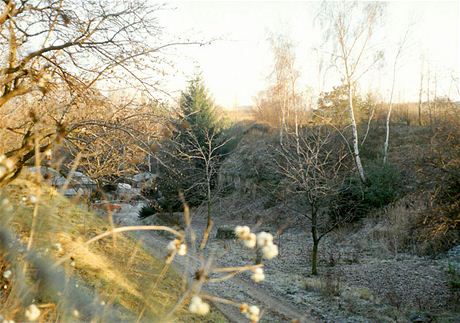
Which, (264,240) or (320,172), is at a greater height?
(264,240)

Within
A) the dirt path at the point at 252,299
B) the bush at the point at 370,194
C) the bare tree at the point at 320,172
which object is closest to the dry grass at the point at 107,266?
the dirt path at the point at 252,299

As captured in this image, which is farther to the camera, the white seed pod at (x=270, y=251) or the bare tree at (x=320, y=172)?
the bare tree at (x=320, y=172)

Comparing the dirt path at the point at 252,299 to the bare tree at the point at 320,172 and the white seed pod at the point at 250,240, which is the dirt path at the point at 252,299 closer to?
the bare tree at the point at 320,172

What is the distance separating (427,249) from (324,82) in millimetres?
12648

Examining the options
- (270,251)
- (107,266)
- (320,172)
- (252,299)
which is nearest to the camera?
(270,251)

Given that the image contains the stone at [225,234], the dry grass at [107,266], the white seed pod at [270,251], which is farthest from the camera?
the stone at [225,234]

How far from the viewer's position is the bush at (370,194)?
16.0 meters

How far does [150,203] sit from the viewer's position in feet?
16.2

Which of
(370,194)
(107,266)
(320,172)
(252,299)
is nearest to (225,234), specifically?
(320,172)

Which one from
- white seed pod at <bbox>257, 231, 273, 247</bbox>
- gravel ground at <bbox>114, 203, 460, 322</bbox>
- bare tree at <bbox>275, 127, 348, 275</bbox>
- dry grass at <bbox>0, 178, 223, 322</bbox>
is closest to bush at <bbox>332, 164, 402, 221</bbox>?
bare tree at <bbox>275, 127, 348, 275</bbox>

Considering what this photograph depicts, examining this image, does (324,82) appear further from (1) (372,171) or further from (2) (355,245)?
(2) (355,245)

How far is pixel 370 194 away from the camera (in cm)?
1612

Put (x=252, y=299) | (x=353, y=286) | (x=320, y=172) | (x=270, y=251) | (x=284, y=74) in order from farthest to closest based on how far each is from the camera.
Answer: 1. (x=284, y=74)
2. (x=320, y=172)
3. (x=353, y=286)
4. (x=252, y=299)
5. (x=270, y=251)

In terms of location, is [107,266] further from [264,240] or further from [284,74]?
[284,74]
